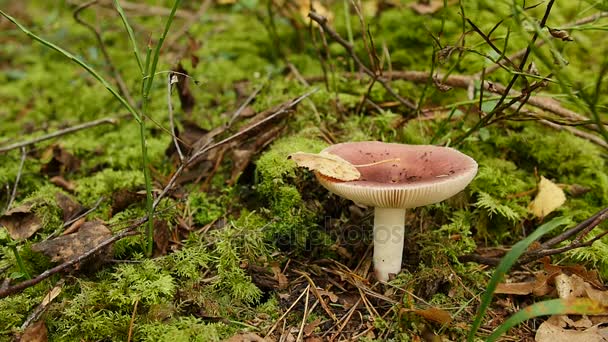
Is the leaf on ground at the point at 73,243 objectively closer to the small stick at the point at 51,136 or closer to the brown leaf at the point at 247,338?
the brown leaf at the point at 247,338

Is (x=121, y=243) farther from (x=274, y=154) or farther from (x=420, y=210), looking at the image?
(x=420, y=210)

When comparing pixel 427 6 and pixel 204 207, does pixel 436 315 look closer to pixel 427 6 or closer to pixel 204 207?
pixel 204 207

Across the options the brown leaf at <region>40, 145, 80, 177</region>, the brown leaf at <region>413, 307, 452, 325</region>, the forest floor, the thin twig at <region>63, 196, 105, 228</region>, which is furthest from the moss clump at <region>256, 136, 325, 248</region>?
the brown leaf at <region>40, 145, 80, 177</region>

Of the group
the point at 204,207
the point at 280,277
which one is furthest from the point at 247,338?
the point at 204,207

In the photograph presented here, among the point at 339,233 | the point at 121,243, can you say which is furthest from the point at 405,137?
the point at 121,243

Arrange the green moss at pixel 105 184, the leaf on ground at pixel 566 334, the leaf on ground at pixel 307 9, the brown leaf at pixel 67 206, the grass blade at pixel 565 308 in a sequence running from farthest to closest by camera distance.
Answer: the leaf on ground at pixel 307 9 → the green moss at pixel 105 184 → the brown leaf at pixel 67 206 → the leaf on ground at pixel 566 334 → the grass blade at pixel 565 308

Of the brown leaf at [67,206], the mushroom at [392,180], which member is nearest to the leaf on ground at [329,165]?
the mushroom at [392,180]

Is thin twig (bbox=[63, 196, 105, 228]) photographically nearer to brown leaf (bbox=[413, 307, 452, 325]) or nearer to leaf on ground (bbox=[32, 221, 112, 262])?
leaf on ground (bbox=[32, 221, 112, 262])
